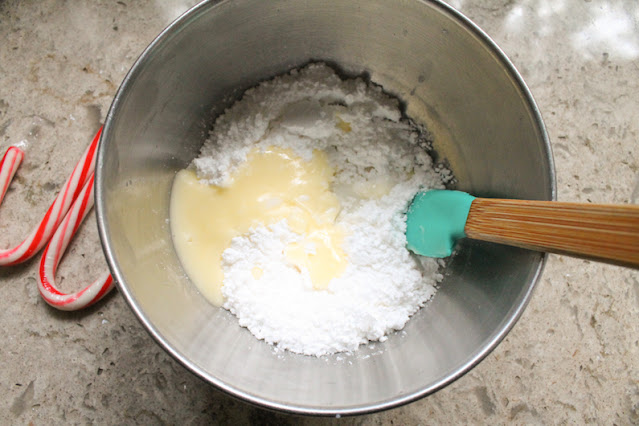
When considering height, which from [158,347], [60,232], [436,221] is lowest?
[158,347]

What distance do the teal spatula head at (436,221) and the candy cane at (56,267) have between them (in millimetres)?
759

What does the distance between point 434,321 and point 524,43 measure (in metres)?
0.84

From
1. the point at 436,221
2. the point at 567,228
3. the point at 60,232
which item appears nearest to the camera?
the point at 567,228

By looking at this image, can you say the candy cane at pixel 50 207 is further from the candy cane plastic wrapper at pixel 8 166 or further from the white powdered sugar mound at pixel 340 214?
the white powdered sugar mound at pixel 340 214

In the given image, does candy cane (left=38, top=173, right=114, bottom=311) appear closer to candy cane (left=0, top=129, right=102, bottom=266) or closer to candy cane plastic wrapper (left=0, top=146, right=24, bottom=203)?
candy cane (left=0, top=129, right=102, bottom=266)

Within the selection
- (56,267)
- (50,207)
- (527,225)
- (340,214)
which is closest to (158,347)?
(56,267)

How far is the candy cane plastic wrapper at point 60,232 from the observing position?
1.19 m

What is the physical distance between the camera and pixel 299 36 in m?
1.15

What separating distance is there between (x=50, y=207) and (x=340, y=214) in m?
0.76

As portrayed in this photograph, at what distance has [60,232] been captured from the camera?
3.95 ft

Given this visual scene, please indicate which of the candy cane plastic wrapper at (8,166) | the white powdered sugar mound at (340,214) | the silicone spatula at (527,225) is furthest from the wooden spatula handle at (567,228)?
the candy cane plastic wrapper at (8,166)

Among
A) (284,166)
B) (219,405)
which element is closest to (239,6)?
(284,166)

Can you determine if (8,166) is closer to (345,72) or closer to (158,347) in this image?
(158,347)

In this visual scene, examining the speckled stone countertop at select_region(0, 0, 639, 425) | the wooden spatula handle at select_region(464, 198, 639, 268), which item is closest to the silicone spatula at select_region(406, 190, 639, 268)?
the wooden spatula handle at select_region(464, 198, 639, 268)
